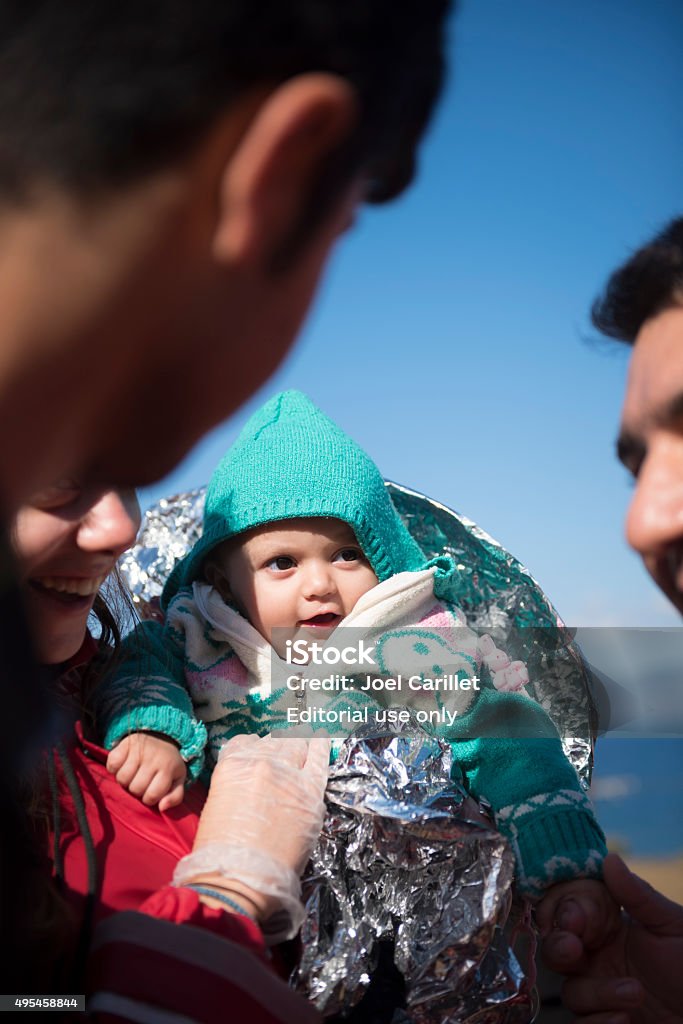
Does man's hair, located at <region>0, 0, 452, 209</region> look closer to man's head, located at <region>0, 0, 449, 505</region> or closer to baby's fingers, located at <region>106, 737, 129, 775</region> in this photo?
man's head, located at <region>0, 0, 449, 505</region>

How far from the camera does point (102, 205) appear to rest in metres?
0.46

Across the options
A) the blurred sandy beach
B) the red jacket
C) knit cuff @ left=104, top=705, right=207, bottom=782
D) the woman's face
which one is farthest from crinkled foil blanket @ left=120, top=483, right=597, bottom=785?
the blurred sandy beach

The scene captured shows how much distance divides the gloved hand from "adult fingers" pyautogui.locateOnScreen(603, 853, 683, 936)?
0.41 metres

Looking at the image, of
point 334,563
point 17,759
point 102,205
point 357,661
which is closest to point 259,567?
point 334,563

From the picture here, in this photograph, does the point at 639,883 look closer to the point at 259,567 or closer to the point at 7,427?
the point at 259,567

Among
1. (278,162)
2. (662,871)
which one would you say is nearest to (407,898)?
(278,162)

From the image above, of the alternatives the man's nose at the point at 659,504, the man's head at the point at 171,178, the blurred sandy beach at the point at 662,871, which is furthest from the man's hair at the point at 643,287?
the blurred sandy beach at the point at 662,871

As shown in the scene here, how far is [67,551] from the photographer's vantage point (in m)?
1.18

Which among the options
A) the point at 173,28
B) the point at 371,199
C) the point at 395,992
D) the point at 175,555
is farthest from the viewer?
the point at 175,555

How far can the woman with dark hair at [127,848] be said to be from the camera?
2.31ft

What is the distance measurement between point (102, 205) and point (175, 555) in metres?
1.65

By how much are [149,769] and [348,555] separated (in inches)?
27.1

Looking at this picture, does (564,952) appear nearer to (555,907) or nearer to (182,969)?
(555,907)

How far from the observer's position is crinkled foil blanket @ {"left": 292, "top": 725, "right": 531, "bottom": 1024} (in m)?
1.16
